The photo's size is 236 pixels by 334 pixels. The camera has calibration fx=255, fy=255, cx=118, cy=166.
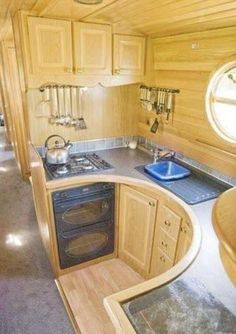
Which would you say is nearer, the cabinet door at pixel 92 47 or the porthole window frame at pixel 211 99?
the porthole window frame at pixel 211 99

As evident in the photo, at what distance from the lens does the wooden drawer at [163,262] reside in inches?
75.2

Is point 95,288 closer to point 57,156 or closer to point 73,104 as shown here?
point 57,156

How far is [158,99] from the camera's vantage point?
256 cm

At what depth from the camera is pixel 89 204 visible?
2215 mm

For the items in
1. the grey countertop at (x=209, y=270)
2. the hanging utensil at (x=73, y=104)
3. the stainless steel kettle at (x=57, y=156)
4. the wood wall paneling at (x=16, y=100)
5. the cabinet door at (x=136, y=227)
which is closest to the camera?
the grey countertop at (x=209, y=270)

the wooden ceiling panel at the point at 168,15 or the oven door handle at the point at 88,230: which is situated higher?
the wooden ceiling panel at the point at 168,15

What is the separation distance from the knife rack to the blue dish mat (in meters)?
0.68

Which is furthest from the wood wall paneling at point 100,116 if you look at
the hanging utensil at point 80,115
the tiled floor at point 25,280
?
the tiled floor at point 25,280

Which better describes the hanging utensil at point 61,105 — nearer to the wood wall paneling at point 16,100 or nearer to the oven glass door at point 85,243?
the oven glass door at point 85,243

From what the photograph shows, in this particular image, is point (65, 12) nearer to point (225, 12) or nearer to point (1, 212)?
point (225, 12)

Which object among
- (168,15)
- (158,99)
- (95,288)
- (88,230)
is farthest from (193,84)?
(95,288)

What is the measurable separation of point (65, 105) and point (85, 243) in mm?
1330

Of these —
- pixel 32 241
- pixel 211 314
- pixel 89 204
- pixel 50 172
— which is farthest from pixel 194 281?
pixel 32 241

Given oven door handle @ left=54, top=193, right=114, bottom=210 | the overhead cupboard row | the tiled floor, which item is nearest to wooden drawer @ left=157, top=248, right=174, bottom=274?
oven door handle @ left=54, top=193, right=114, bottom=210
